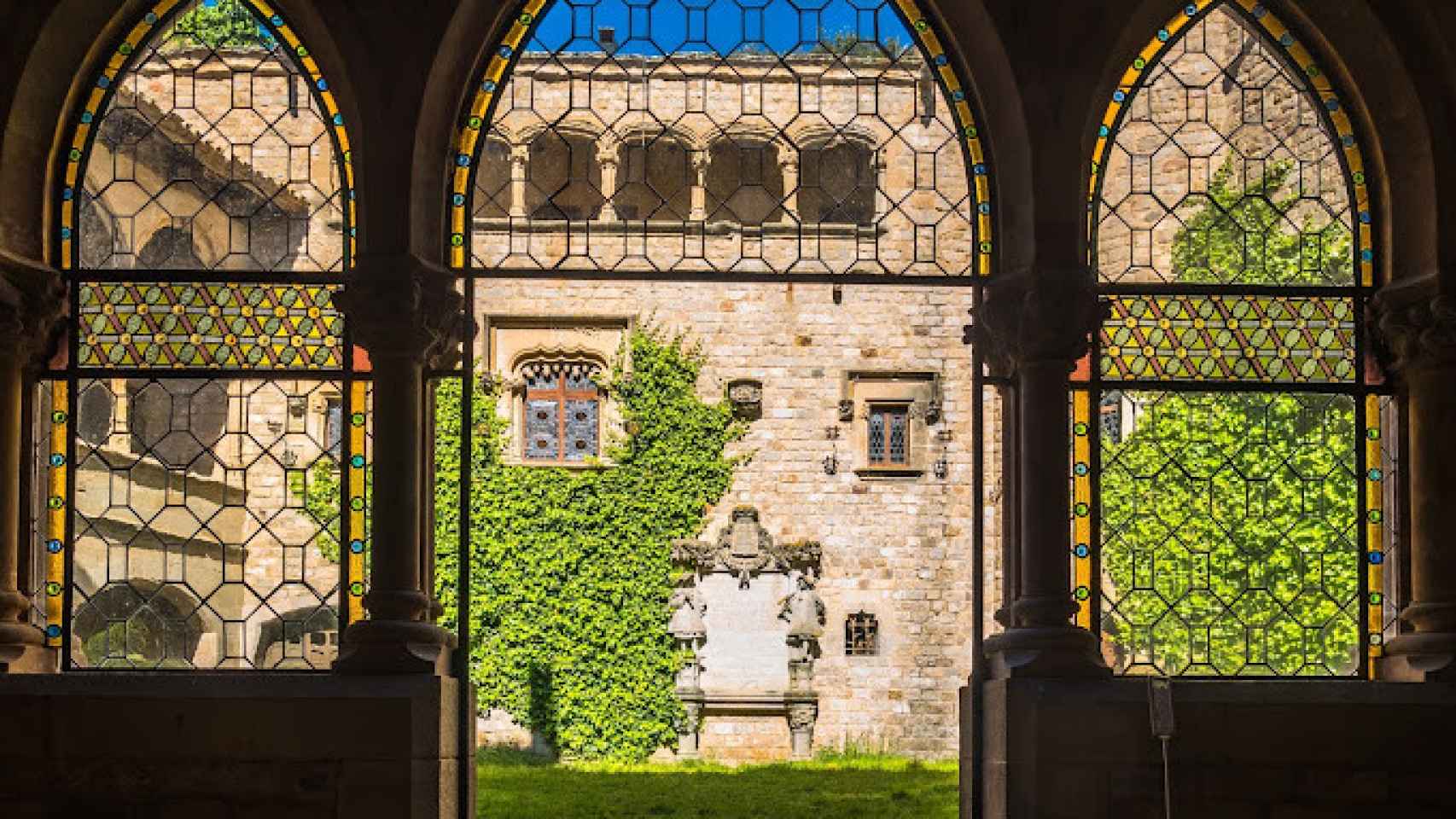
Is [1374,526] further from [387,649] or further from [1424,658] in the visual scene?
[387,649]

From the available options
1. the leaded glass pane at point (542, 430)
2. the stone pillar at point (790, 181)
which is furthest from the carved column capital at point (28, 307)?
the leaded glass pane at point (542, 430)

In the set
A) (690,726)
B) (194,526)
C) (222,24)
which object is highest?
(222,24)

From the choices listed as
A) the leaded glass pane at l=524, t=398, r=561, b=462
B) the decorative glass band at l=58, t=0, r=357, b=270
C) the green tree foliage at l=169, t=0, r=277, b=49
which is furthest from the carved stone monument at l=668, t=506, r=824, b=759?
the decorative glass band at l=58, t=0, r=357, b=270

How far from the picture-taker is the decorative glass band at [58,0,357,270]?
677 centimetres

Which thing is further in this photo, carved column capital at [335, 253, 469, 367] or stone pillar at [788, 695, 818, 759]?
stone pillar at [788, 695, 818, 759]

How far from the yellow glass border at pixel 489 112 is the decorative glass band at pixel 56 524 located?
1.41 meters

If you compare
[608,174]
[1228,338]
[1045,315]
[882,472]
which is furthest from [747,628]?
[1045,315]

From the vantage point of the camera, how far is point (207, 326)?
6910 mm

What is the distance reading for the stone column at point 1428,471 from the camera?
6387 mm

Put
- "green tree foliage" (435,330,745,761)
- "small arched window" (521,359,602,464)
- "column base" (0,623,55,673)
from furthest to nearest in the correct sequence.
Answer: "small arched window" (521,359,602,464), "green tree foliage" (435,330,745,761), "column base" (0,623,55,673)

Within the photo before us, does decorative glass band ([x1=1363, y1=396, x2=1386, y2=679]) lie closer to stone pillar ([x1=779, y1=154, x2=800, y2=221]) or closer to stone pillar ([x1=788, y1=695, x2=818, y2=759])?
stone pillar ([x1=779, y1=154, x2=800, y2=221])

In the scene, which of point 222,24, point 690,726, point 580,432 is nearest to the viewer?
point 222,24

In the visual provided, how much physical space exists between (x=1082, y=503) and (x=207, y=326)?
3.00 m

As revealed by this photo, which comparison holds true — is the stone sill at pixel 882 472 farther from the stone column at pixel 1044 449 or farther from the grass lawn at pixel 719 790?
the stone column at pixel 1044 449
